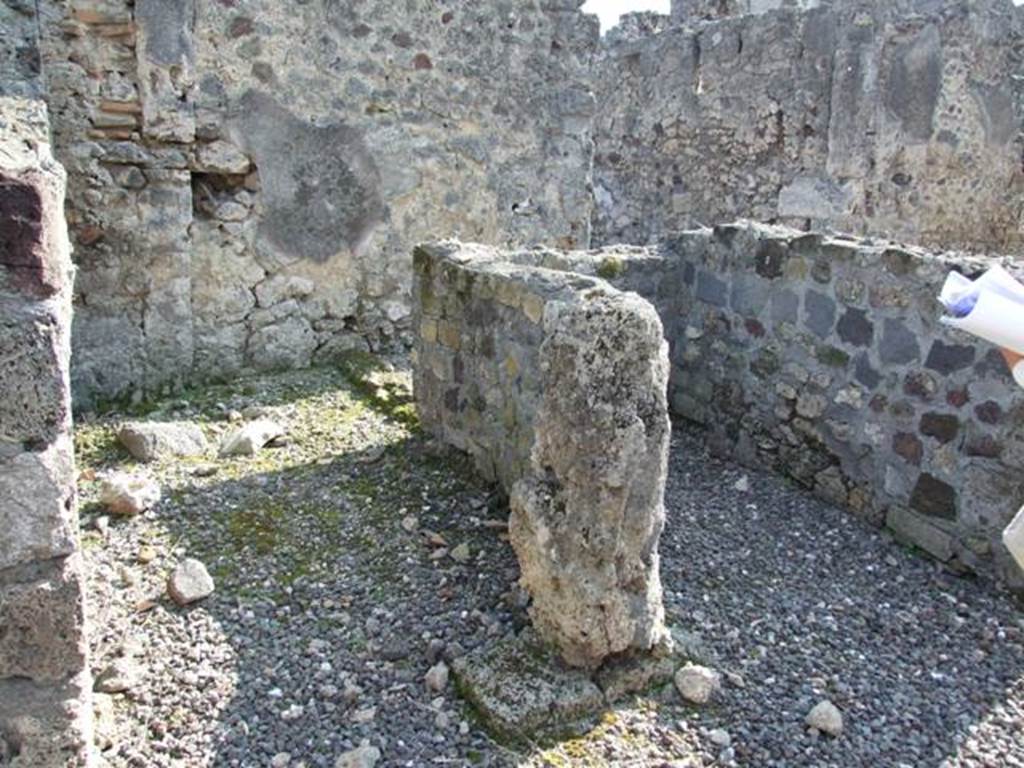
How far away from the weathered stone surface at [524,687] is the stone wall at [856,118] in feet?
25.4

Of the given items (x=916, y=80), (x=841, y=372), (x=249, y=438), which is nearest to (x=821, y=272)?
(x=841, y=372)

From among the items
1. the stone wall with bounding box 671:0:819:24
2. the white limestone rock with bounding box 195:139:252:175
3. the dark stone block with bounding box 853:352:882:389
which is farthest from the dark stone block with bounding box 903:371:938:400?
the stone wall with bounding box 671:0:819:24

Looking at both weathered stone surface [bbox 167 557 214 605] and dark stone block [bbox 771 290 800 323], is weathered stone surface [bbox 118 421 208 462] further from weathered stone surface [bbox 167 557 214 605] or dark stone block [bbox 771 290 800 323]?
dark stone block [bbox 771 290 800 323]

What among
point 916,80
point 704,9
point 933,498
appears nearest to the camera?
point 933,498

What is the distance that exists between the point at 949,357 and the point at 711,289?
145cm

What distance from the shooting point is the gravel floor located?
9.02ft

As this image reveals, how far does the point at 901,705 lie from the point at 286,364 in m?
4.13

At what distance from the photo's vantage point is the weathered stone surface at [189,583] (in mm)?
3256

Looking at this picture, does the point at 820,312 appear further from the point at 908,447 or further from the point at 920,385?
the point at 908,447

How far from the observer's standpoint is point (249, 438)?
4598 mm

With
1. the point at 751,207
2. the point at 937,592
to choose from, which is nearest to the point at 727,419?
the point at 937,592

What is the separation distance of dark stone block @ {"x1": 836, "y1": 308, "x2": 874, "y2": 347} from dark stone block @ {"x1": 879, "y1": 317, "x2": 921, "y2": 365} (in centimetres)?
8

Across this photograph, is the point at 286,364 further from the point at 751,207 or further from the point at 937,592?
the point at 751,207

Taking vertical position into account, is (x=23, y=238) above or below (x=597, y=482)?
above
